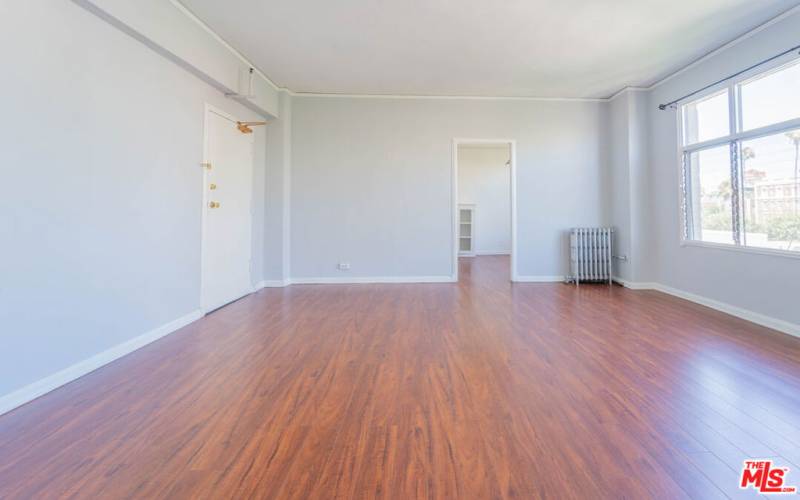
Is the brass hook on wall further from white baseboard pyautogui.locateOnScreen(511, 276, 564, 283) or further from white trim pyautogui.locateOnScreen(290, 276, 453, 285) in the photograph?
white baseboard pyautogui.locateOnScreen(511, 276, 564, 283)

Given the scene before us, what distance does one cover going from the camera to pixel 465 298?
4.29 metres

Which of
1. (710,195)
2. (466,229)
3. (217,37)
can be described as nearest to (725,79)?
(710,195)

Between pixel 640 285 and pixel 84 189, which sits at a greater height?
pixel 84 189

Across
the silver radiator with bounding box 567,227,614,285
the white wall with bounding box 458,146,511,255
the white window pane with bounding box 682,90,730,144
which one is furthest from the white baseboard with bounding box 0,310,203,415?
the white wall with bounding box 458,146,511,255

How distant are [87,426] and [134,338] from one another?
3.81ft

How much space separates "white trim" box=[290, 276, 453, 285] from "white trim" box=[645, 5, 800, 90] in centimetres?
391

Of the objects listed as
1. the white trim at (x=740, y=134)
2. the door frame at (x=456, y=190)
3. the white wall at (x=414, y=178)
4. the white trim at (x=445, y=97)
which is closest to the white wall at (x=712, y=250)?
the white trim at (x=740, y=134)

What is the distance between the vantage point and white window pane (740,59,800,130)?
3000 mm

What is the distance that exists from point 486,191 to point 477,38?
6.15 metres

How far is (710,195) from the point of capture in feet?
13.0

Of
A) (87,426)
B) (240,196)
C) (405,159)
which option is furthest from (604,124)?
(87,426)

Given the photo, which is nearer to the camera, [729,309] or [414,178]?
[729,309]

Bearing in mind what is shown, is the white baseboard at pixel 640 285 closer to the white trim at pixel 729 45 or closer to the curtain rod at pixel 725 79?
the curtain rod at pixel 725 79

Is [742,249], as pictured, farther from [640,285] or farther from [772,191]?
[640,285]
